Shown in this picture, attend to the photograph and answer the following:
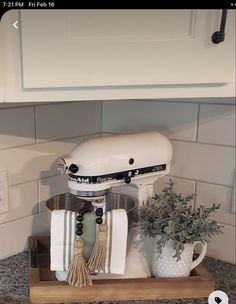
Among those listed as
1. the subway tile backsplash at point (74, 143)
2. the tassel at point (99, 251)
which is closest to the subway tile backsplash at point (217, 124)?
the subway tile backsplash at point (74, 143)

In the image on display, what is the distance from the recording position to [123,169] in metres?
0.86

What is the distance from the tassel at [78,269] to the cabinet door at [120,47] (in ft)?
1.05

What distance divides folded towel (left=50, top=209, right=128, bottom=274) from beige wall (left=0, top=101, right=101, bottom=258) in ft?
0.83

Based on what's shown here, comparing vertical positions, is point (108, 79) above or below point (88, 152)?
above

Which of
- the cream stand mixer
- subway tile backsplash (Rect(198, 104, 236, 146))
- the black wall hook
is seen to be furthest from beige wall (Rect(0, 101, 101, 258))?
the black wall hook

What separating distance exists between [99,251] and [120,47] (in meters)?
0.40

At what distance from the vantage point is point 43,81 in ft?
2.35

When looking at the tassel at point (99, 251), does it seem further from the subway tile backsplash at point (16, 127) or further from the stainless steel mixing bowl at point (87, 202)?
the subway tile backsplash at point (16, 127)

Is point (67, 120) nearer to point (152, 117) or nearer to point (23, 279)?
point (152, 117)

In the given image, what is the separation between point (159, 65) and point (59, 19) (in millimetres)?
195

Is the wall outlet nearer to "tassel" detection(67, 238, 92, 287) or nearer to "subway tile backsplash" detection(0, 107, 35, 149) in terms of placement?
"subway tile backsplash" detection(0, 107, 35, 149)

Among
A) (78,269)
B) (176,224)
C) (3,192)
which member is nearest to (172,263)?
(176,224)

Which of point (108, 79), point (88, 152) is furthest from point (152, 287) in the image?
point (108, 79)
